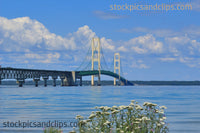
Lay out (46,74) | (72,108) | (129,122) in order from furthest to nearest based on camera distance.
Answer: (46,74), (72,108), (129,122)

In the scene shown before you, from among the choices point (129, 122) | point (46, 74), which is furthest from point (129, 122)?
point (46, 74)

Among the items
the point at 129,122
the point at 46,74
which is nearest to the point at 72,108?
the point at 129,122

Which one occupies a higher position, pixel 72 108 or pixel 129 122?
pixel 129 122

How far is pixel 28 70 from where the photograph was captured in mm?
162375

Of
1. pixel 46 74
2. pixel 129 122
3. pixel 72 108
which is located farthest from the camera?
pixel 46 74

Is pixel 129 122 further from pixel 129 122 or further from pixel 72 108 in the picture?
pixel 72 108

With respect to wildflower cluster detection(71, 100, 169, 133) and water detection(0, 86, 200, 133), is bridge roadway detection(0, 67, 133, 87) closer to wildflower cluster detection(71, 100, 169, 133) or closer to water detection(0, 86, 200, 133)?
water detection(0, 86, 200, 133)

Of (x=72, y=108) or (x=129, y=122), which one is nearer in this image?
(x=129, y=122)

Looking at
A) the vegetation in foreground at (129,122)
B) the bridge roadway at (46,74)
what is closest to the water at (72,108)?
the vegetation in foreground at (129,122)

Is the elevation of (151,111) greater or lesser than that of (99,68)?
lesser

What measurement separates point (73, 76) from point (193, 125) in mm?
159757

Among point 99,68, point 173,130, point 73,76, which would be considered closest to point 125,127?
point 173,130

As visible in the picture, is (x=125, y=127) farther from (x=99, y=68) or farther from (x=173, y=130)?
(x=99, y=68)

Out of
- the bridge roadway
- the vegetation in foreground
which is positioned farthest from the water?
the bridge roadway
